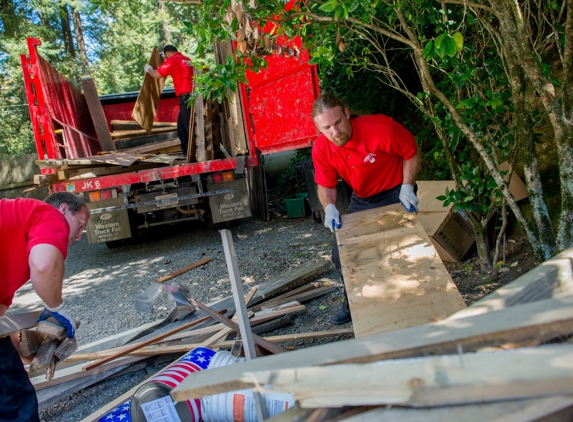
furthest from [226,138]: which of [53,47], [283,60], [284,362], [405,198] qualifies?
[53,47]

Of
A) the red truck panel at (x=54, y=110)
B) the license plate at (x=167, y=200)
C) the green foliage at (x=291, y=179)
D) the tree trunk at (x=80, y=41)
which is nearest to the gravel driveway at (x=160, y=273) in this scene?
the license plate at (x=167, y=200)

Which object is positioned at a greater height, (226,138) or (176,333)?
(226,138)

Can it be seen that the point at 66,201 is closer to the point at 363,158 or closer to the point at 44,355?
the point at 44,355

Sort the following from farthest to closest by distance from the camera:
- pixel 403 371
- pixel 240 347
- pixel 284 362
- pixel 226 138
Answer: pixel 226 138
pixel 240 347
pixel 284 362
pixel 403 371

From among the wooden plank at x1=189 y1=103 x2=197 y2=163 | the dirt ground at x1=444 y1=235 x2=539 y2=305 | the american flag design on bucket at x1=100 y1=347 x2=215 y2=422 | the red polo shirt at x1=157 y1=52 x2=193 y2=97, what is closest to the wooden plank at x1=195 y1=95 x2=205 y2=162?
the wooden plank at x1=189 y1=103 x2=197 y2=163

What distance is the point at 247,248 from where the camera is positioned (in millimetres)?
6805

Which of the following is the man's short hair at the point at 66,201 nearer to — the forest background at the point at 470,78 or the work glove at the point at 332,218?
the forest background at the point at 470,78

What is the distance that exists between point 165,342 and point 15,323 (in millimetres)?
1509

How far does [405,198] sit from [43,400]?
2.80 metres

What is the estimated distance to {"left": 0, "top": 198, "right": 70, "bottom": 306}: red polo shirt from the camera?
2303mm

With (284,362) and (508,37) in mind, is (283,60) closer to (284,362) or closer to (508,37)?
(508,37)

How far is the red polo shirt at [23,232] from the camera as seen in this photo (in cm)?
230

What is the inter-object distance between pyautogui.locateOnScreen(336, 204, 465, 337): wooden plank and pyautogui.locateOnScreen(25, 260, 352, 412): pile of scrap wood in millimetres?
839

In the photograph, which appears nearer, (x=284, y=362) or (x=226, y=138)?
(x=284, y=362)
